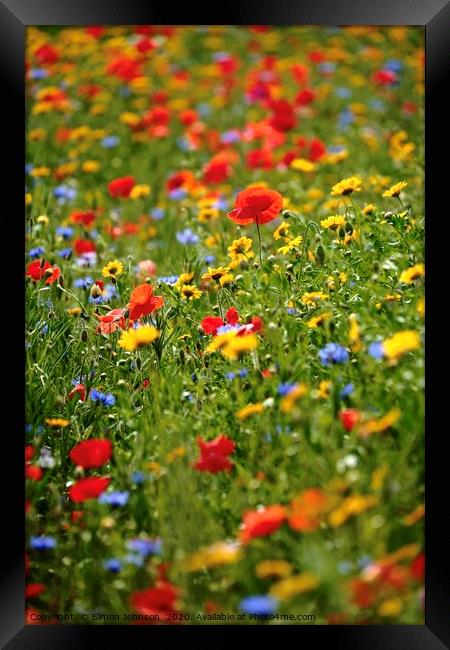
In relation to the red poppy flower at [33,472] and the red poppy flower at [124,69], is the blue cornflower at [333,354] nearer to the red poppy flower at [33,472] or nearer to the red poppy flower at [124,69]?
the red poppy flower at [33,472]

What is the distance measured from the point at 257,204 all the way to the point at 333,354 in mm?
478

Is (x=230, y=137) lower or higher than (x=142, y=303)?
higher

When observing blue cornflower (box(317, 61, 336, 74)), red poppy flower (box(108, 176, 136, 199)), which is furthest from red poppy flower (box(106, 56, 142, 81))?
red poppy flower (box(108, 176, 136, 199))

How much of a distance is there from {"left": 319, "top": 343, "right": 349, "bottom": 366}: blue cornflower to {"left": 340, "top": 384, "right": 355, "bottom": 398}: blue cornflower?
0.08 m

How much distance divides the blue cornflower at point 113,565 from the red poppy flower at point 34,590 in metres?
0.18

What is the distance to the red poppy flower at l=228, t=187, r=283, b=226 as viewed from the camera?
223cm

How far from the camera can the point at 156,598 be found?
1.72 metres

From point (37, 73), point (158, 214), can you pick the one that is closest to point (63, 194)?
point (158, 214)

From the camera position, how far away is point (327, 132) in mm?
3953

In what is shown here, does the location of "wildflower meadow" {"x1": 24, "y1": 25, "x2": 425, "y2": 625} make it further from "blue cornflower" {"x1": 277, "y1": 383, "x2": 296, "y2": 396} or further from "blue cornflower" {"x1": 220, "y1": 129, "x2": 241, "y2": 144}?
"blue cornflower" {"x1": 220, "y1": 129, "x2": 241, "y2": 144}

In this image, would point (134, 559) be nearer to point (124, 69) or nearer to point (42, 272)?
point (42, 272)

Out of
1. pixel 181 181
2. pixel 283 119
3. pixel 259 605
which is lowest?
pixel 259 605
